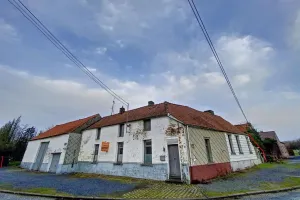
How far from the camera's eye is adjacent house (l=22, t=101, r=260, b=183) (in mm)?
12578

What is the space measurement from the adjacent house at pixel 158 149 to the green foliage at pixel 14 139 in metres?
18.3

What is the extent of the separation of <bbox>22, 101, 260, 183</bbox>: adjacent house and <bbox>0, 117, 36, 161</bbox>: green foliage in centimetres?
1829

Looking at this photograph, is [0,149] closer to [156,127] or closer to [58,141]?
[58,141]

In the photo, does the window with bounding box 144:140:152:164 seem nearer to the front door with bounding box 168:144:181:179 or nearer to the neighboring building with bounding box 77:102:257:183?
the neighboring building with bounding box 77:102:257:183

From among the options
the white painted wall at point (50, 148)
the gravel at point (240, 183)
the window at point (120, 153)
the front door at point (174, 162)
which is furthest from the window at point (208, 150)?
the white painted wall at point (50, 148)

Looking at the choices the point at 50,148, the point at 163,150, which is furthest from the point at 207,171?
the point at 50,148

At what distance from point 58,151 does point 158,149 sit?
13870mm

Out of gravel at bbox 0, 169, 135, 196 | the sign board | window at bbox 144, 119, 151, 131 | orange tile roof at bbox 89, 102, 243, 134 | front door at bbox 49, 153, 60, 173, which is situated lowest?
gravel at bbox 0, 169, 135, 196

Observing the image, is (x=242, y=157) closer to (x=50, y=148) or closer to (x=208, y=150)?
(x=208, y=150)

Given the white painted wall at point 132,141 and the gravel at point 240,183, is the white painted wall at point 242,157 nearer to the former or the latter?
the gravel at point 240,183

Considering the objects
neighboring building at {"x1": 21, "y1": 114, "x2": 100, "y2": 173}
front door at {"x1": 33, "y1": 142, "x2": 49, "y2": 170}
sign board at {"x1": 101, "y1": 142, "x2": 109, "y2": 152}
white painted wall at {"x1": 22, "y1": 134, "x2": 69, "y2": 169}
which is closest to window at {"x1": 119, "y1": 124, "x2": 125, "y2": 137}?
sign board at {"x1": 101, "y1": 142, "x2": 109, "y2": 152}

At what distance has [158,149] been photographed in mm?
13617

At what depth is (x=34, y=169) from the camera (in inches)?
906

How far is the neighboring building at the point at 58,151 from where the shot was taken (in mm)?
19736
